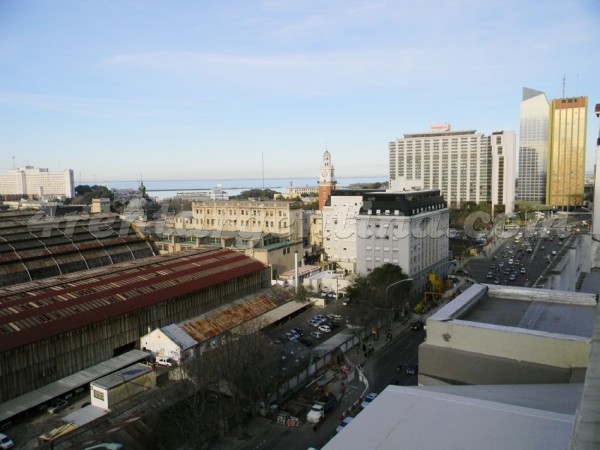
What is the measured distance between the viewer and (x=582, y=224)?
2505 inches

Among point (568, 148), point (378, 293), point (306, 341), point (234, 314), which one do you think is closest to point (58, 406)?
point (234, 314)

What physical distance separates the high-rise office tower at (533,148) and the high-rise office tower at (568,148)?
39.9 feet

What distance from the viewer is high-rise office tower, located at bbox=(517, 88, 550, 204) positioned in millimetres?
101250

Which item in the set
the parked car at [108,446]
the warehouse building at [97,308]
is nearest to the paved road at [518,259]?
the warehouse building at [97,308]

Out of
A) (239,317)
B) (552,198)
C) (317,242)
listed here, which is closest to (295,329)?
(239,317)

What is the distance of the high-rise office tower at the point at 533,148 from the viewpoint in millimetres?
101250

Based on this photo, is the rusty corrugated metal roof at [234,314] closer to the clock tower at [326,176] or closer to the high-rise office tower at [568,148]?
the clock tower at [326,176]

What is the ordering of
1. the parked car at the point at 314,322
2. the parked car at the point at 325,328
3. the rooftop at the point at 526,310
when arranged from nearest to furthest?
the rooftop at the point at 526,310
the parked car at the point at 325,328
the parked car at the point at 314,322

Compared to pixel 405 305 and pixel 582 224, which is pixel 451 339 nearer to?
pixel 405 305

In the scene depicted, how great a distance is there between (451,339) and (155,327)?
13.7m

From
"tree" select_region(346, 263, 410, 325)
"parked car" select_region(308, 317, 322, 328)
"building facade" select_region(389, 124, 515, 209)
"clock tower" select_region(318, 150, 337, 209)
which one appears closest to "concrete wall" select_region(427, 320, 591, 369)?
"tree" select_region(346, 263, 410, 325)

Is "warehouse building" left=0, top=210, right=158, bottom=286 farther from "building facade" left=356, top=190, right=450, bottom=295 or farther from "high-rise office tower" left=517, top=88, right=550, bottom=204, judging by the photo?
"high-rise office tower" left=517, top=88, right=550, bottom=204

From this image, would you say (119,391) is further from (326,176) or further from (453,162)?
(453,162)

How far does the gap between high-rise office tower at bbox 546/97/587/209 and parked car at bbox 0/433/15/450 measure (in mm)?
93274
